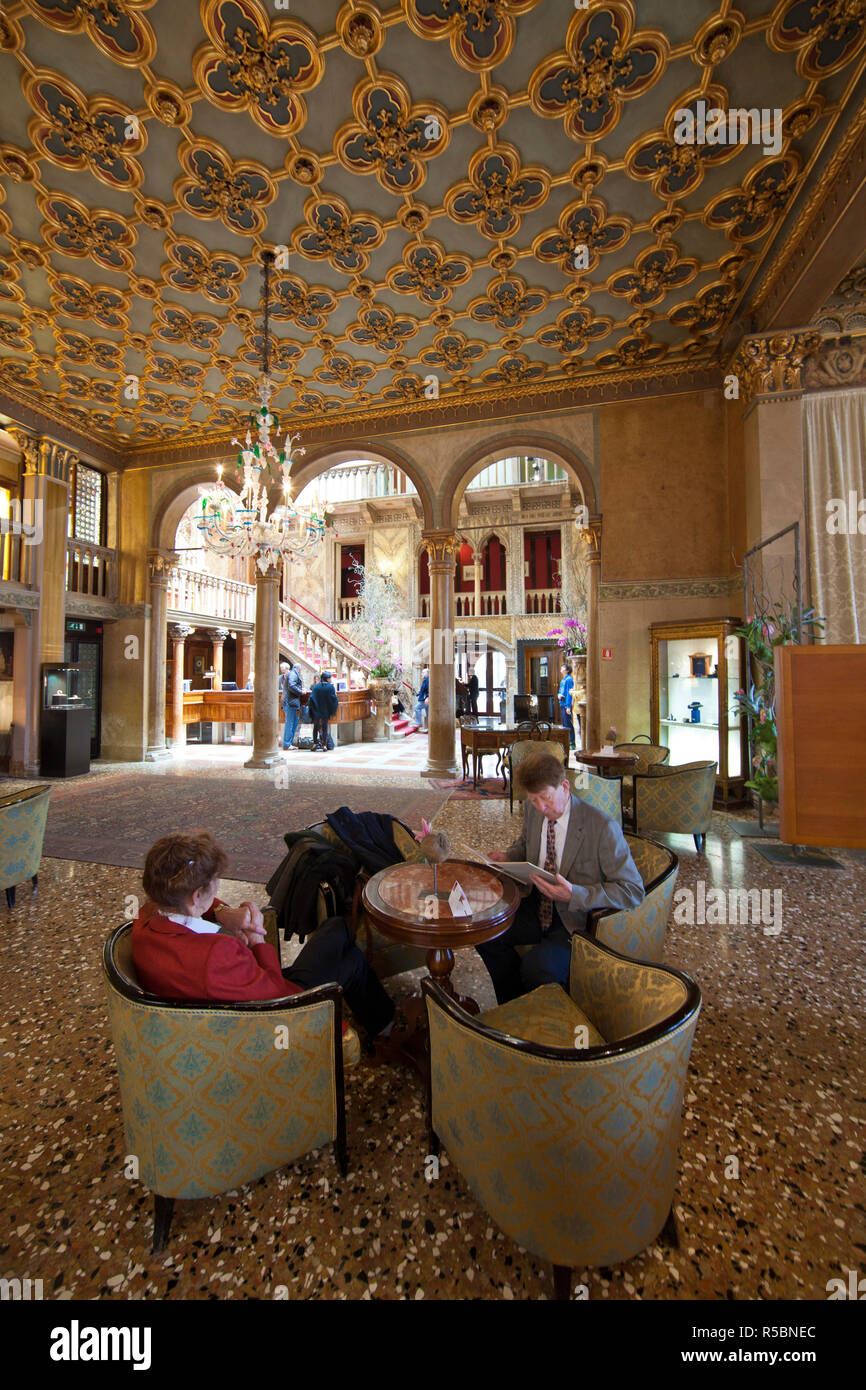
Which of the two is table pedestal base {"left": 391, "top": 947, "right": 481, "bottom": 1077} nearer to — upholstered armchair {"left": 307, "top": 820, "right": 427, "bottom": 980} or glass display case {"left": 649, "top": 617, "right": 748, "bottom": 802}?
upholstered armchair {"left": 307, "top": 820, "right": 427, "bottom": 980}

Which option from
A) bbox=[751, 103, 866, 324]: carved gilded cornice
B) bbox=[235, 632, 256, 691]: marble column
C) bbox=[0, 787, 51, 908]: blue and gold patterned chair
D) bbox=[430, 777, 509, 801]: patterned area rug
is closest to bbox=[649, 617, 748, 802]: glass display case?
bbox=[430, 777, 509, 801]: patterned area rug

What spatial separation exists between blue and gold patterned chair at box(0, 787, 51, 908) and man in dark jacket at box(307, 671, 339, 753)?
271 inches

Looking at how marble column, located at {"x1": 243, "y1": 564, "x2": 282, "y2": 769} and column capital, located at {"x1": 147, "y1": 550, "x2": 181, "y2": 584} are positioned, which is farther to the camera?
column capital, located at {"x1": 147, "y1": 550, "x2": 181, "y2": 584}

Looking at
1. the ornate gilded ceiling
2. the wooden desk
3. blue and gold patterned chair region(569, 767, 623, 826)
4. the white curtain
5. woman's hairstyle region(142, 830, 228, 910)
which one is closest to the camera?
woman's hairstyle region(142, 830, 228, 910)

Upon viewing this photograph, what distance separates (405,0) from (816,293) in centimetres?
445

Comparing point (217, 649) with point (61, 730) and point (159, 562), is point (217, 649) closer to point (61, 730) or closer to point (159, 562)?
point (159, 562)

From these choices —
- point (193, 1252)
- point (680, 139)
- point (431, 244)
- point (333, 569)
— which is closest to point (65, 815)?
point (193, 1252)

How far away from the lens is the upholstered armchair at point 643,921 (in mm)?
1929

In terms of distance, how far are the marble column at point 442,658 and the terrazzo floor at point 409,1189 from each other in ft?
18.6

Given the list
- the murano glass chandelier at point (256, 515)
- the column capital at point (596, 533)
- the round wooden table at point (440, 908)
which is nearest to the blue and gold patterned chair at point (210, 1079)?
the round wooden table at point (440, 908)

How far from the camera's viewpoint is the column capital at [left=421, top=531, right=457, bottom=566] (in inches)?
334

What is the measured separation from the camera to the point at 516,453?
8.60 meters

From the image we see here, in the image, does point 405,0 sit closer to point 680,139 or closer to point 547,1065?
point 680,139

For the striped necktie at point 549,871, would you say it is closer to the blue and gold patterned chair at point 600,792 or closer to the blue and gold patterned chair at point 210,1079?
the blue and gold patterned chair at point 210,1079
